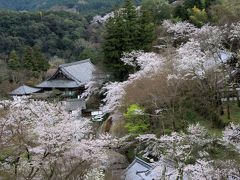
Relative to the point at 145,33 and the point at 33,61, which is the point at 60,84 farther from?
the point at 145,33

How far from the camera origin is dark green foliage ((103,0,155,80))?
70.0 ft

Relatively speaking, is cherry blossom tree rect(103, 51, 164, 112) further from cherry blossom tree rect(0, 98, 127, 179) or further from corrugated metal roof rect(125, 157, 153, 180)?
cherry blossom tree rect(0, 98, 127, 179)

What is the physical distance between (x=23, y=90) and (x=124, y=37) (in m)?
13.3

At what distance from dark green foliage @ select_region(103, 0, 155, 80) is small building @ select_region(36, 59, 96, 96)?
7745 millimetres

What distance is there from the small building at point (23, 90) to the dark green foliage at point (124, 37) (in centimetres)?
1121

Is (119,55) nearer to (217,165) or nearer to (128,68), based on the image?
(128,68)

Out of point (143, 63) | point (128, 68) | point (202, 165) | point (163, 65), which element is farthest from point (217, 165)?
point (128, 68)

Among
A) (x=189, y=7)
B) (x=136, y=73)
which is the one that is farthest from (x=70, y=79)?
(x=136, y=73)

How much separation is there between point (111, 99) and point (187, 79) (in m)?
4.05

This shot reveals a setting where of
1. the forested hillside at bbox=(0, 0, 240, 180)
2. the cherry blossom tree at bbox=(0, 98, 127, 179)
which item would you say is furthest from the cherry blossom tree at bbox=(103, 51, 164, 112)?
the cherry blossom tree at bbox=(0, 98, 127, 179)

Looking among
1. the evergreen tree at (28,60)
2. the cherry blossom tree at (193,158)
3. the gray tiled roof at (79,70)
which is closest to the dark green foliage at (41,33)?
the evergreen tree at (28,60)

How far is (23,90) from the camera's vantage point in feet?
105

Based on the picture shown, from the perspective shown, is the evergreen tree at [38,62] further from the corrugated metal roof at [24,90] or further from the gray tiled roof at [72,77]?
the gray tiled roof at [72,77]

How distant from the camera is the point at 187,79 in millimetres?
15336
